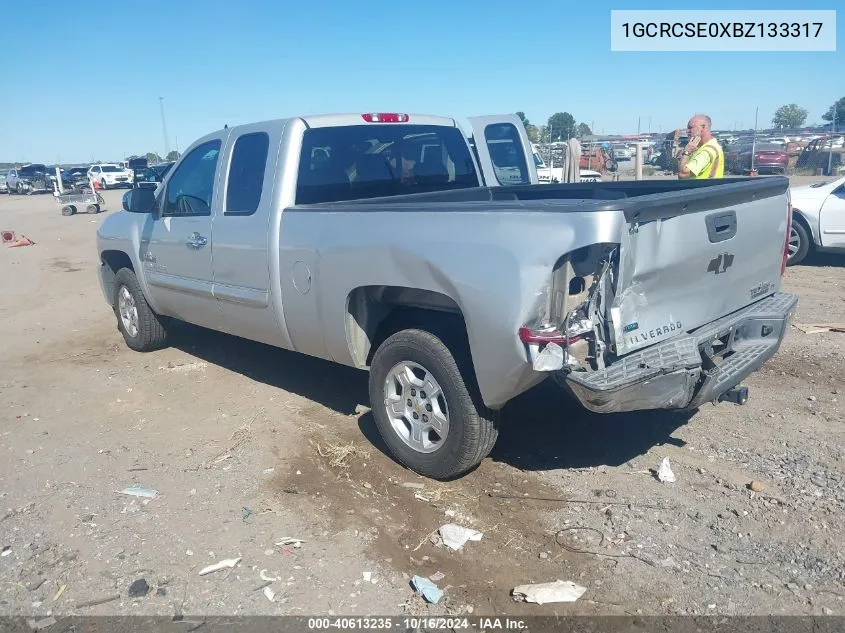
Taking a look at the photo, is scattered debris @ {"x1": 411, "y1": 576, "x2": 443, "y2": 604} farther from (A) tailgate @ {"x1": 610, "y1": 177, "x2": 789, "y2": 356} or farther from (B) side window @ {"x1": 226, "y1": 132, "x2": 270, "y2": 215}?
(B) side window @ {"x1": 226, "y1": 132, "x2": 270, "y2": 215}

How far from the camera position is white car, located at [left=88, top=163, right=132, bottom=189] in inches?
1697

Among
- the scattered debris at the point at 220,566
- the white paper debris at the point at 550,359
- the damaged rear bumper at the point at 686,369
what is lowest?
the scattered debris at the point at 220,566

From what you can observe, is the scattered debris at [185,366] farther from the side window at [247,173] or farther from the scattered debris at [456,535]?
the scattered debris at [456,535]

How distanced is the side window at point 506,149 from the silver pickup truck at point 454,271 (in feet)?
9.62

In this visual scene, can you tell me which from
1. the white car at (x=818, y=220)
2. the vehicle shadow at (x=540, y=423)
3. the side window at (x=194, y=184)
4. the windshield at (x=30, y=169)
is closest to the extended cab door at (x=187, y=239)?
the side window at (x=194, y=184)

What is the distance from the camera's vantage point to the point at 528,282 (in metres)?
3.26

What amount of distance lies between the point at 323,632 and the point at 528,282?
1.72 metres

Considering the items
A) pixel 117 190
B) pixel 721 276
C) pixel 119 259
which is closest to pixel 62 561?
pixel 721 276

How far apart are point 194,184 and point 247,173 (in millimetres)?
838

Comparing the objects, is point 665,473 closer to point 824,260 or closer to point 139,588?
point 139,588

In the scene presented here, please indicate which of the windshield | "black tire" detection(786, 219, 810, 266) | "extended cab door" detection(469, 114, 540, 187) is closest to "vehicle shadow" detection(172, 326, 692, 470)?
"extended cab door" detection(469, 114, 540, 187)

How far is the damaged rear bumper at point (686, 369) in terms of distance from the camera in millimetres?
3279

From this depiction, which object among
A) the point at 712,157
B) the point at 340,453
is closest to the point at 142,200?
the point at 340,453

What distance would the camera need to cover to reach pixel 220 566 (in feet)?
11.1
